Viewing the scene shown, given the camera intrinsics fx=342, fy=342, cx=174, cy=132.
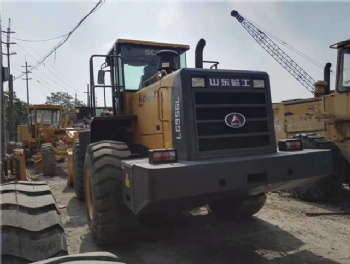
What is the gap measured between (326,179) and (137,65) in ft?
13.8

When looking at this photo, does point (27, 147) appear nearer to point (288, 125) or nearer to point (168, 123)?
point (288, 125)

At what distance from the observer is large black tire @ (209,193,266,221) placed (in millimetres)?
5465

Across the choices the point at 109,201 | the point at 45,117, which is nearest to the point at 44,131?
the point at 45,117

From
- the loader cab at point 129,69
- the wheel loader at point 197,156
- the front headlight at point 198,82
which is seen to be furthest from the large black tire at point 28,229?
the loader cab at point 129,69

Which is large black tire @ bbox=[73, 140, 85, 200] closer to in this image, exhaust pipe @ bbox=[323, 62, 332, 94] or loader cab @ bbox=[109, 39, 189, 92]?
loader cab @ bbox=[109, 39, 189, 92]

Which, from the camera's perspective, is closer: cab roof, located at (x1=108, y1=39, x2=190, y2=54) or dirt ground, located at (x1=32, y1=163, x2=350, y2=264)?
dirt ground, located at (x1=32, y1=163, x2=350, y2=264)

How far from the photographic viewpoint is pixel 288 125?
28.0 ft

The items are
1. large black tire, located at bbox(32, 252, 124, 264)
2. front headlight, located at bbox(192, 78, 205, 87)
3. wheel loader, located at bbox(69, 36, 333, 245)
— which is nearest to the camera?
large black tire, located at bbox(32, 252, 124, 264)

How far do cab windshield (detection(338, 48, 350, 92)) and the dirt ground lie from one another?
7.64ft

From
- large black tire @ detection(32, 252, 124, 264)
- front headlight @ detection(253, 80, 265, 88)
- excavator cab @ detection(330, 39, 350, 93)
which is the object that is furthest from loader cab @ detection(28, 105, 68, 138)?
large black tire @ detection(32, 252, 124, 264)

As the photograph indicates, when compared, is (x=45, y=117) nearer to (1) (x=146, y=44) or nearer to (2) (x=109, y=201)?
(1) (x=146, y=44)

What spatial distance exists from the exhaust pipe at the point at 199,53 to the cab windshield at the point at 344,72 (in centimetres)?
369

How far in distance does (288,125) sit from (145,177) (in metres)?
6.14

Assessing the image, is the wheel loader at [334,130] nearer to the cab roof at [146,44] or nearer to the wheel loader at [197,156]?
the wheel loader at [197,156]
